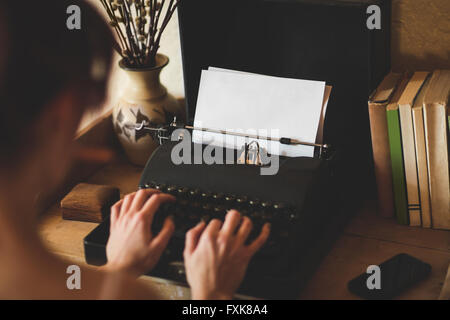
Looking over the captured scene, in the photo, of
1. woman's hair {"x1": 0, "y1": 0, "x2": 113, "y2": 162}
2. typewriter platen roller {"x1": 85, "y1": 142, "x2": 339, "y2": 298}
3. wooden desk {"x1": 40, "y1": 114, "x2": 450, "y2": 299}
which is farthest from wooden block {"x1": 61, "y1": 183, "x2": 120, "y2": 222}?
woman's hair {"x1": 0, "y1": 0, "x2": 113, "y2": 162}

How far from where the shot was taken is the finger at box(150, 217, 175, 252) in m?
1.04

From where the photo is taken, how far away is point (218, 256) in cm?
99

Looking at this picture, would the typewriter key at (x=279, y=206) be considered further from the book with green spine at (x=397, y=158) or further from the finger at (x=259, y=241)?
the book with green spine at (x=397, y=158)

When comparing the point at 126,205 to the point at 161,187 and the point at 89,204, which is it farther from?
the point at 89,204

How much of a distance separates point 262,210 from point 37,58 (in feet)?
2.54

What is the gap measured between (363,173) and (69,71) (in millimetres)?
1051

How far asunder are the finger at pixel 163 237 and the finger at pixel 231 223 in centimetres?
11

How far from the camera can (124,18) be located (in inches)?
55.1

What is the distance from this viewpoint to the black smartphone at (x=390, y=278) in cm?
106

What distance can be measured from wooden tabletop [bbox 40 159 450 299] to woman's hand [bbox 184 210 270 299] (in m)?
0.14

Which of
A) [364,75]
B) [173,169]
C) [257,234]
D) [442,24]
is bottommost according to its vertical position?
[257,234]

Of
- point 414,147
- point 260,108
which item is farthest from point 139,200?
point 414,147
